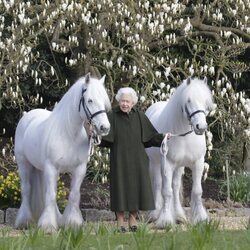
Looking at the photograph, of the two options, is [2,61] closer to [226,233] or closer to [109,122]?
[109,122]

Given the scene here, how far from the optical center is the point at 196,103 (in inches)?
344

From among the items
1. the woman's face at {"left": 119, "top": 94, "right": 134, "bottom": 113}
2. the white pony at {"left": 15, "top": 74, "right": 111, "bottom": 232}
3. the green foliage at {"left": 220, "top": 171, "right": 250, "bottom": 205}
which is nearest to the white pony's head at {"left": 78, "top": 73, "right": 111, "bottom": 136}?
the white pony at {"left": 15, "top": 74, "right": 111, "bottom": 232}

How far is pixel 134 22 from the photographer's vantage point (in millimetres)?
12203

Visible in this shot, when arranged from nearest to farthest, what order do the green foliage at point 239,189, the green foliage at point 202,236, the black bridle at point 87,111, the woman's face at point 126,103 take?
1. the green foliage at point 202,236
2. the black bridle at point 87,111
3. the woman's face at point 126,103
4. the green foliage at point 239,189

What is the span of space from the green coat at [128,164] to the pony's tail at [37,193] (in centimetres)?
140

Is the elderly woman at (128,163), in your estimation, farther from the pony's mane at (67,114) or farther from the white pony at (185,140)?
the white pony at (185,140)

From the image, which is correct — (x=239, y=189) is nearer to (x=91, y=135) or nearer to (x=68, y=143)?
(x=68, y=143)

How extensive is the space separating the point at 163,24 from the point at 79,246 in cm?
741

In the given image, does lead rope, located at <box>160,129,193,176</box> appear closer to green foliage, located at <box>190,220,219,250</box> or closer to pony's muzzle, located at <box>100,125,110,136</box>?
pony's muzzle, located at <box>100,125,110,136</box>

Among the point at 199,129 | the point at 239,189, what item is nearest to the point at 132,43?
the point at 239,189

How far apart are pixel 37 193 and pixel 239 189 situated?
4.01 meters

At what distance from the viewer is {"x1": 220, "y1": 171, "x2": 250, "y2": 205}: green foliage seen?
12375 millimetres

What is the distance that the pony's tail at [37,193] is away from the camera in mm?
9562

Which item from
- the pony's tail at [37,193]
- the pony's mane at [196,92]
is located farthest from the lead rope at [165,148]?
the pony's tail at [37,193]
